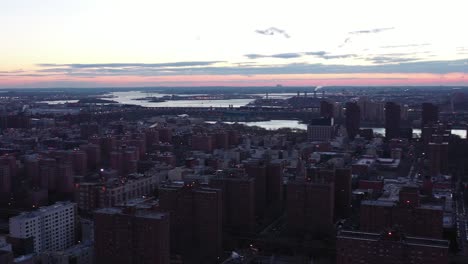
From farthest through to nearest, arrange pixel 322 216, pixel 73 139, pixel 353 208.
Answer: pixel 73 139, pixel 353 208, pixel 322 216

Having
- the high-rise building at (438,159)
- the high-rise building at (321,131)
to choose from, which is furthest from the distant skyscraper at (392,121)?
the high-rise building at (438,159)

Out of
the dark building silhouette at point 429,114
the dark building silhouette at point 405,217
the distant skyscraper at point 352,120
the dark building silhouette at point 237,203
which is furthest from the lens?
the dark building silhouette at point 429,114

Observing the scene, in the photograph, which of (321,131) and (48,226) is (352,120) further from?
(48,226)

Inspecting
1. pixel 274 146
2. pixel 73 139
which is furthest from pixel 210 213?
pixel 73 139

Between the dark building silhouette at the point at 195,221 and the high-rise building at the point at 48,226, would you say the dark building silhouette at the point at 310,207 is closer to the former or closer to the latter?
the dark building silhouette at the point at 195,221

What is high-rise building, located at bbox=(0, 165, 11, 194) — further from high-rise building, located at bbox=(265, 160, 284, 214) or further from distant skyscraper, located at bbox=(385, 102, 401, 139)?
distant skyscraper, located at bbox=(385, 102, 401, 139)

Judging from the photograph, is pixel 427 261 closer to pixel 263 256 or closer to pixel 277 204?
pixel 263 256

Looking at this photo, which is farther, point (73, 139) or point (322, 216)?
point (73, 139)
